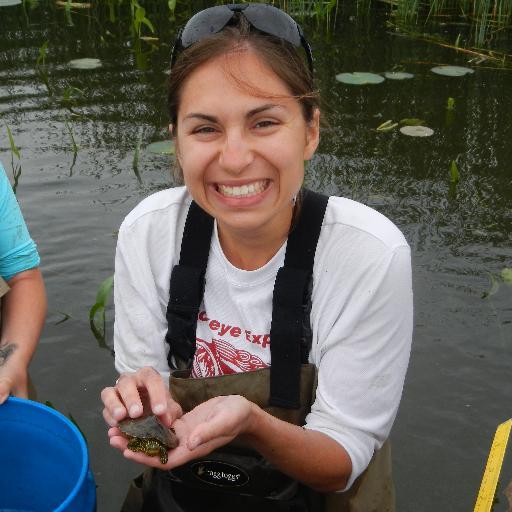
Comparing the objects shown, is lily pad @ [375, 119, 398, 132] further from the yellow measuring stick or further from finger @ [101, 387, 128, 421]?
finger @ [101, 387, 128, 421]

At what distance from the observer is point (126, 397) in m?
1.73

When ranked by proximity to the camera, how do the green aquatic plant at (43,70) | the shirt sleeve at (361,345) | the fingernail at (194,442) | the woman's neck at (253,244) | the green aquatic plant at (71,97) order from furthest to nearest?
the green aquatic plant at (43,70) → the green aquatic plant at (71,97) → the woman's neck at (253,244) → the shirt sleeve at (361,345) → the fingernail at (194,442)

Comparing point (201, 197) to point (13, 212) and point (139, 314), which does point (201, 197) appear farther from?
point (13, 212)

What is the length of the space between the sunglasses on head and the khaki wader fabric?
856mm

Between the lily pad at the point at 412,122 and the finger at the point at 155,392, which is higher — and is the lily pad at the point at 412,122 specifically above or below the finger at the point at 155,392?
below

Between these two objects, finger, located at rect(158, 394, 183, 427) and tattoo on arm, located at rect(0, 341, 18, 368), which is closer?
finger, located at rect(158, 394, 183, 427)

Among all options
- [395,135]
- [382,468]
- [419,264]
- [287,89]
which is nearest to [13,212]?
[287,89]

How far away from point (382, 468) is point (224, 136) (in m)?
1.07

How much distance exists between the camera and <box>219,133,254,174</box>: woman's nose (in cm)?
170

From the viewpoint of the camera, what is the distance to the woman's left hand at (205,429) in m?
1.56

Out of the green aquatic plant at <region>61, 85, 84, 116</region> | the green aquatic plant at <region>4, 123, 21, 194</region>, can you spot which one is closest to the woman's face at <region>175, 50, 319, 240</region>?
the green aquatic plant at <region>4, 123, 21, 194</region>

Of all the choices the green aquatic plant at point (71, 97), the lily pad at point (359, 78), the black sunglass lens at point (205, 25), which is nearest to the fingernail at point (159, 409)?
the black sunglass lens at point (205, 25)

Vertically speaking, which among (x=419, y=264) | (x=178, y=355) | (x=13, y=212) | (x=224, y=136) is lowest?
(x=419, y=264)

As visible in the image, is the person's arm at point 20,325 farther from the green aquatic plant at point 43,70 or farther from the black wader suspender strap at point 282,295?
the green aquatic plant at point 43,70
